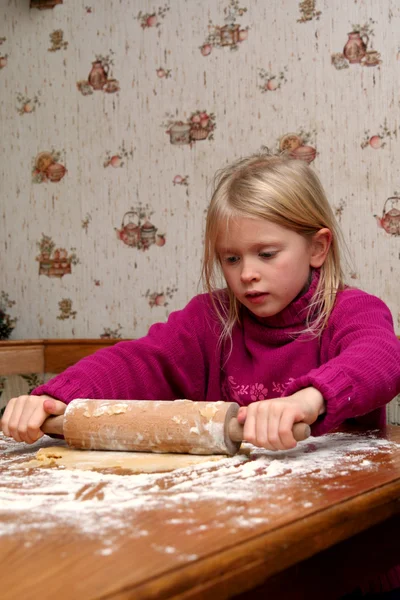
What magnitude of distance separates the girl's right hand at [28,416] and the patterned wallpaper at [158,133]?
3.72 ft

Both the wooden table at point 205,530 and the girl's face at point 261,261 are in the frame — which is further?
the girl's face at point 261,261

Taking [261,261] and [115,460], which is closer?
[115,460]

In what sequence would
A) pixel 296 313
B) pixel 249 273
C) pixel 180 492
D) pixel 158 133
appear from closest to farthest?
pixel 180 492, pixel 249 273, pixel 296 313, pixel 158 133

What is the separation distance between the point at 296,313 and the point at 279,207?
0.21m

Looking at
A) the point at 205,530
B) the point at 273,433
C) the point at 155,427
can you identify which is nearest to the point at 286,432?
the point at 273,433

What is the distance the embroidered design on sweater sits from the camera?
4.49 feet

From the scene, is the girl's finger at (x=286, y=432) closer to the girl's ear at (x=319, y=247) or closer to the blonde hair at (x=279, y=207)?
the blonde hair at (x=279, y=207)

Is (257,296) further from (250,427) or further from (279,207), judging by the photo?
(250,427)

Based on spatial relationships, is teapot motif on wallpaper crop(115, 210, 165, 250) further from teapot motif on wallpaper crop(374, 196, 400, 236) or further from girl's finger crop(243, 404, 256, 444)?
girl's finger crop(243, 404, 256, 444)

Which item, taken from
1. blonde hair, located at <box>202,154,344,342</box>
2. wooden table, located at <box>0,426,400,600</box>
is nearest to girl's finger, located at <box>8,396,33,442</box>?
wooden table, located at <box>0,426,400,600</box>

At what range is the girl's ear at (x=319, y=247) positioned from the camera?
4.62 feet

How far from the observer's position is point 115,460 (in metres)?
0.95

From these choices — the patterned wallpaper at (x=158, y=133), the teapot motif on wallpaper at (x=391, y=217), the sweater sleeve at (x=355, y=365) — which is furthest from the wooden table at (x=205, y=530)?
the patterned wallpaper at (x=158, y=133)

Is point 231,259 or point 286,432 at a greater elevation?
point 231,259
